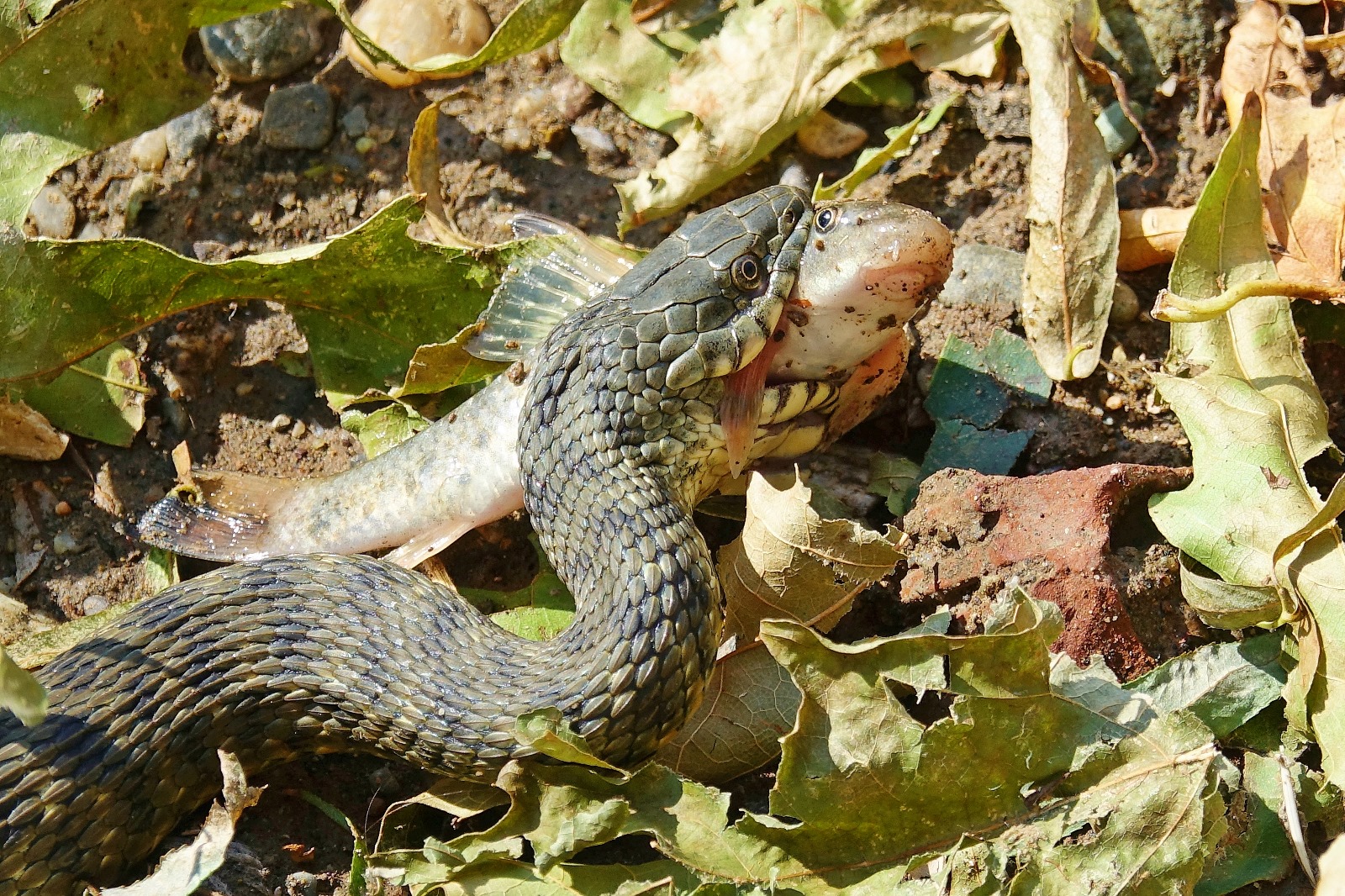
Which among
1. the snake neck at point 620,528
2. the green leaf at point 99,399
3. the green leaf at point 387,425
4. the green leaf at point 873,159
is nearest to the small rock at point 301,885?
the snake neck at point 620,528

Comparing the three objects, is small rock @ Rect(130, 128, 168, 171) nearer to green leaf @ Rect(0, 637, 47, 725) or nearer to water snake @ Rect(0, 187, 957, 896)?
water snake @ Rect(0, 187, 957, 896)

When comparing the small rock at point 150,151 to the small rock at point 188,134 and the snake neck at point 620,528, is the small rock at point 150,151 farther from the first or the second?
the snake neck at point 620,528

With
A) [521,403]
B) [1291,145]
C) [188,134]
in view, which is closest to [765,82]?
[521,403]

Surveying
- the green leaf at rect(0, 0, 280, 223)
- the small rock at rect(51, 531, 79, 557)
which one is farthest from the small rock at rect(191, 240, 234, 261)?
the small rock at rect(51, 531, 79, 557)

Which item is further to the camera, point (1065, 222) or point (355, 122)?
point (355, 122)

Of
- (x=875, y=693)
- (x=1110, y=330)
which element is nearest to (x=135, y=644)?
(x=875, y=693)

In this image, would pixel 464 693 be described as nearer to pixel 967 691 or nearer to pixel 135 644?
pixel 135 644

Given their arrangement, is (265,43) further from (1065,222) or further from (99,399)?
(1065,222)
